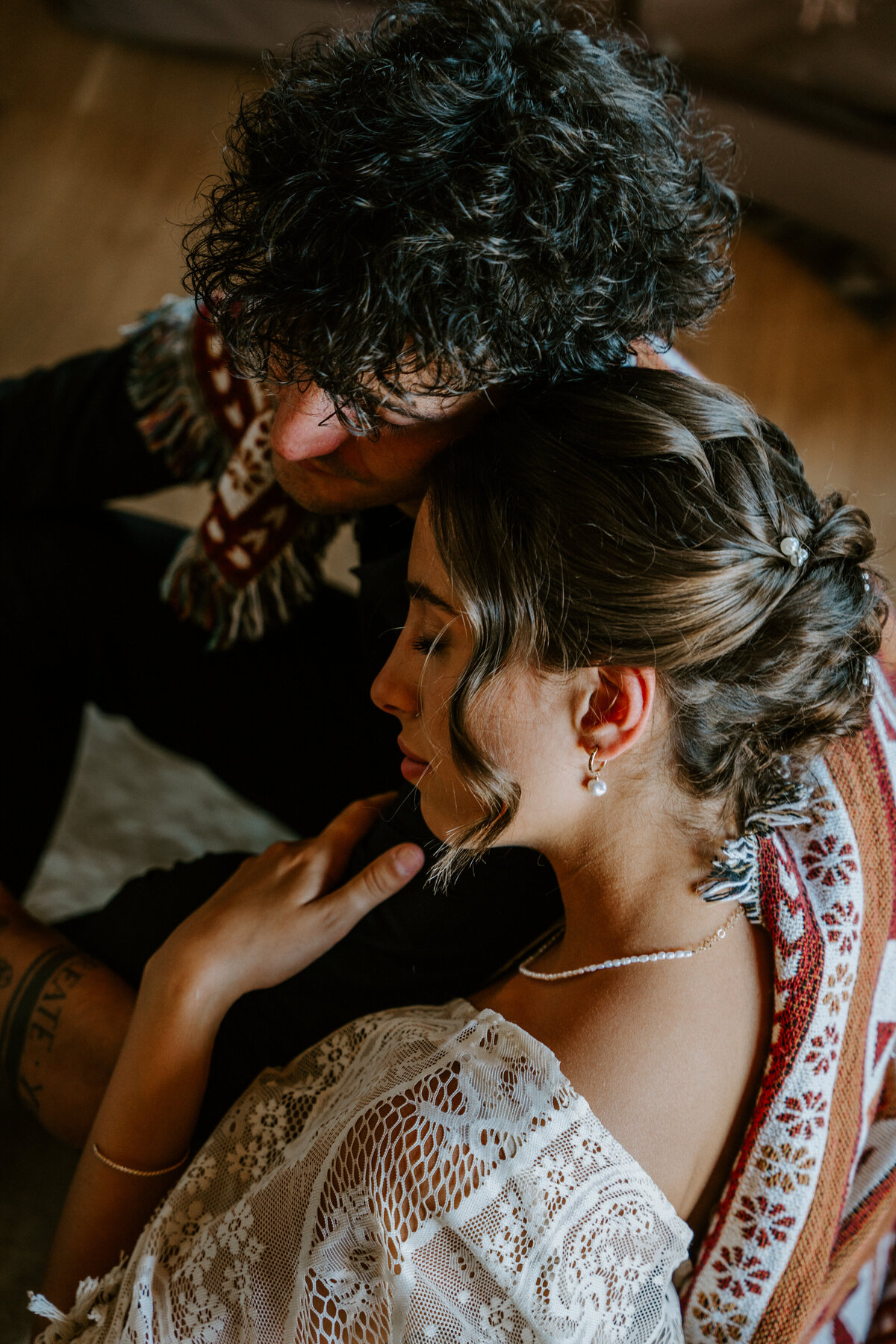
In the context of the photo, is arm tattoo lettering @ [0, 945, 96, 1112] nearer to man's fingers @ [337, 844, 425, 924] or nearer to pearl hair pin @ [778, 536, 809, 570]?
man's fingers @ [337, 844, 425, 924]

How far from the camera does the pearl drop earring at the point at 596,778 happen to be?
32.3 inches

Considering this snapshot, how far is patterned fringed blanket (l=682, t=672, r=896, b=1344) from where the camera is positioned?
0.81 meters

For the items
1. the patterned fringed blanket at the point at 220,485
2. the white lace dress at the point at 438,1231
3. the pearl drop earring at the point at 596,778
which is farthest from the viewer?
the patterned fringed blanket at the point at 220,485

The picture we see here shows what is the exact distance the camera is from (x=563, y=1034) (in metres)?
0.81

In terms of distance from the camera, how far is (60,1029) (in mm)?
1036

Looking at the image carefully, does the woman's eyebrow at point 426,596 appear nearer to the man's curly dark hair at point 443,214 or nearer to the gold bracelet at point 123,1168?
the man's curly dark hair at point 443,214

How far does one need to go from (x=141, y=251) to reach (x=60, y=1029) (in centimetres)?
194

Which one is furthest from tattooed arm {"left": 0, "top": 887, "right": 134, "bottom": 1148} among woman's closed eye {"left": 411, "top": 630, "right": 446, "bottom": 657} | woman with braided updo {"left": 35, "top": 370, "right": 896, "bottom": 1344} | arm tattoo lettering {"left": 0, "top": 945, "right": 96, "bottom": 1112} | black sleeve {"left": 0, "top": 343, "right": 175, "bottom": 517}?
black sleeve {"left": 0, "top": 343, "right": 175, "bottom": 517}

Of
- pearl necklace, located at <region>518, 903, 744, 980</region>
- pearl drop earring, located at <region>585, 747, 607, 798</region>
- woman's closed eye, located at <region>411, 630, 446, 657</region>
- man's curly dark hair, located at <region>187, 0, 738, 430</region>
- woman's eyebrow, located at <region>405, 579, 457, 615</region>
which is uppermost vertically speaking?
man's curly dark hair, located at <region>187, 0, 738, 430</region>

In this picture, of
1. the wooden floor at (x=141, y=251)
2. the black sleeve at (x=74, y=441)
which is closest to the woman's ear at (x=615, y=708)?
the black sleeve at (x=74, y=441)

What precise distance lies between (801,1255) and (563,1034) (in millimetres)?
282

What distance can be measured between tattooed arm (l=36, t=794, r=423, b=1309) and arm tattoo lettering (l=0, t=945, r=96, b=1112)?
0.15 metres

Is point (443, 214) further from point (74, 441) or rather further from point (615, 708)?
point (74, 441)

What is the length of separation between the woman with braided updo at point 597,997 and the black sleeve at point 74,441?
0.68m
